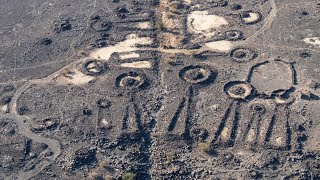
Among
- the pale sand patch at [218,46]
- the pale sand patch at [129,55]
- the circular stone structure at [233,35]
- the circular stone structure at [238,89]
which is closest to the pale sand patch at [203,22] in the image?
the circular stone structure at [233,35]

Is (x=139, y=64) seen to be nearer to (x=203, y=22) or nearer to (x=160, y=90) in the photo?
(x=160, y=90)

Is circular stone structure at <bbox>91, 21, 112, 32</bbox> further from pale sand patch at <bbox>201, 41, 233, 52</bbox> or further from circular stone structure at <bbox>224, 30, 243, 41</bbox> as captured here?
circular stone structure at <bbox>224, 30, 243, 41</bbox>

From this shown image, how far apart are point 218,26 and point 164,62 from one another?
317 inches

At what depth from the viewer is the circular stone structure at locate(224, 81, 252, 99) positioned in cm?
3678

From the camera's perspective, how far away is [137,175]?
101 feet

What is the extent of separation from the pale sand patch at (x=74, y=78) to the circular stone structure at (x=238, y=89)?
1202 centimetres

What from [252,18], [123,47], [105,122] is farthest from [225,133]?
[252,18]

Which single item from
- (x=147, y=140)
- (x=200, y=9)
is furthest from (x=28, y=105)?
(x=200, y=9)

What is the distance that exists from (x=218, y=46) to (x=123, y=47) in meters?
9.16

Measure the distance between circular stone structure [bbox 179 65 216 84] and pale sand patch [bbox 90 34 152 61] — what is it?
18.3 ft

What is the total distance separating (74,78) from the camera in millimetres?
39656

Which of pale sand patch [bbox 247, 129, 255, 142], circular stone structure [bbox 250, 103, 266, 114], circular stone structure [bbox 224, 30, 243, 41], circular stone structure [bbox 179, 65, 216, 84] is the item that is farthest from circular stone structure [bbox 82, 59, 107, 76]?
pale sand patch [bbox 247, 129, 255, 142]

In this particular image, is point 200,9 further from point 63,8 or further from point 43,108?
point 43,108

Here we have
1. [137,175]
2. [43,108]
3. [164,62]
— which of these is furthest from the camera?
[164,62]
